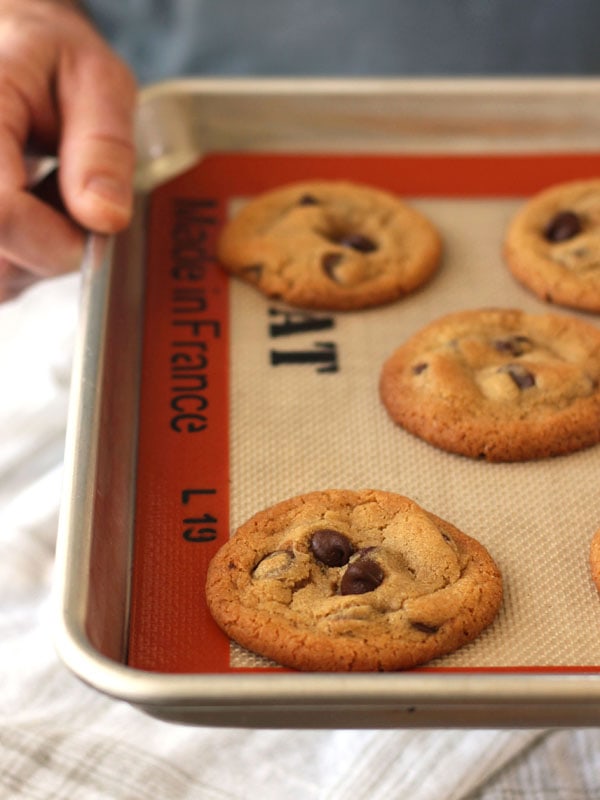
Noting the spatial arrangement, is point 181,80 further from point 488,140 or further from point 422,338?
point 422,338

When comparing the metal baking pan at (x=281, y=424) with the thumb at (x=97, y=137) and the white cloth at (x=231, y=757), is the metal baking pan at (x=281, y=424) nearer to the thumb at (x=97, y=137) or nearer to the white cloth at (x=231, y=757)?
the thumb at (x=97, y=137)

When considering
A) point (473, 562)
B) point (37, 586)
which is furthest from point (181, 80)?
point (473, 562)

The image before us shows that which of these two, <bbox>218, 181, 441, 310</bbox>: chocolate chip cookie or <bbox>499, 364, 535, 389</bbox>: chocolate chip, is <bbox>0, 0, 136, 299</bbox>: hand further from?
<bbox>499, 364, 535, 389</bbox>: chocolate chip

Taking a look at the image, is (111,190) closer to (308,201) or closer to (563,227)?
(308,201)

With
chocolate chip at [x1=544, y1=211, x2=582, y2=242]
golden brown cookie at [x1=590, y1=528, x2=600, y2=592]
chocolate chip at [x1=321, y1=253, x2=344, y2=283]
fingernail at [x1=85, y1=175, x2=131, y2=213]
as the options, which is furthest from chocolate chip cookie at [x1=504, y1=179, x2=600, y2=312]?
fingernail at [x1=85, y1=175, x2=131, y2=213]

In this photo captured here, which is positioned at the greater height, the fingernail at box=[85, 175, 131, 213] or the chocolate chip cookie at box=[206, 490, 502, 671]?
the fingernail at box=[85, 175, 131, 213]

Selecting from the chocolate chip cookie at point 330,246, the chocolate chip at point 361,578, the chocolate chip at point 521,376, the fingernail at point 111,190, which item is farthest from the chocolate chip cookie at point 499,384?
the fingernail at point 111,190
